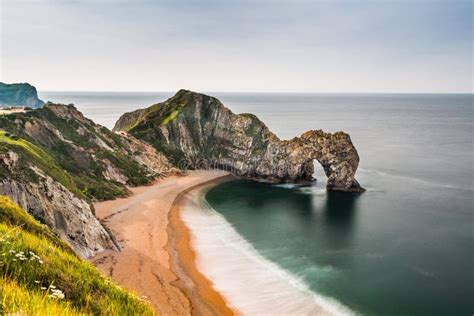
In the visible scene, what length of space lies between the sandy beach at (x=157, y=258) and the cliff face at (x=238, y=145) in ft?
84.8

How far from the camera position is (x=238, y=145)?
86000 millimetres

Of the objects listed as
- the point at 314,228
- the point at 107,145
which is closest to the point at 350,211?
the point at 314,228

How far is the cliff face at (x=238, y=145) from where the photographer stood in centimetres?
7225

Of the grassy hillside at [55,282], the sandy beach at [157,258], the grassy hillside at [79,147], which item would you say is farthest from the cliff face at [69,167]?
the grassy hillside at [55,282]

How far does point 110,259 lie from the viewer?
116 feet

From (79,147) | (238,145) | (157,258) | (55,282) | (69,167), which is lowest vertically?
(157,258)

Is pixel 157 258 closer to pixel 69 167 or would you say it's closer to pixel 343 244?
pixel 343 244

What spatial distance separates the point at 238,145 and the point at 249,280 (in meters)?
53.6

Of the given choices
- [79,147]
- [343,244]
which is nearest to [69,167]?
[79,147]

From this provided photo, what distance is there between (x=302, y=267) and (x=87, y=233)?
22.4 m

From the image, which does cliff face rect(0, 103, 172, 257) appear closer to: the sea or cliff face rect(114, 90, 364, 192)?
cliff face rect(114, 90, 364, 192)

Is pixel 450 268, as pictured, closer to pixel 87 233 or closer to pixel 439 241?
pixel 439 241

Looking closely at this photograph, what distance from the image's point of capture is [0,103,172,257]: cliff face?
33312 millimetres

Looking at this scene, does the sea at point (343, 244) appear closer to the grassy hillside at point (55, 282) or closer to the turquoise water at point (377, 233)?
the turquoise water at point (377, 233)
